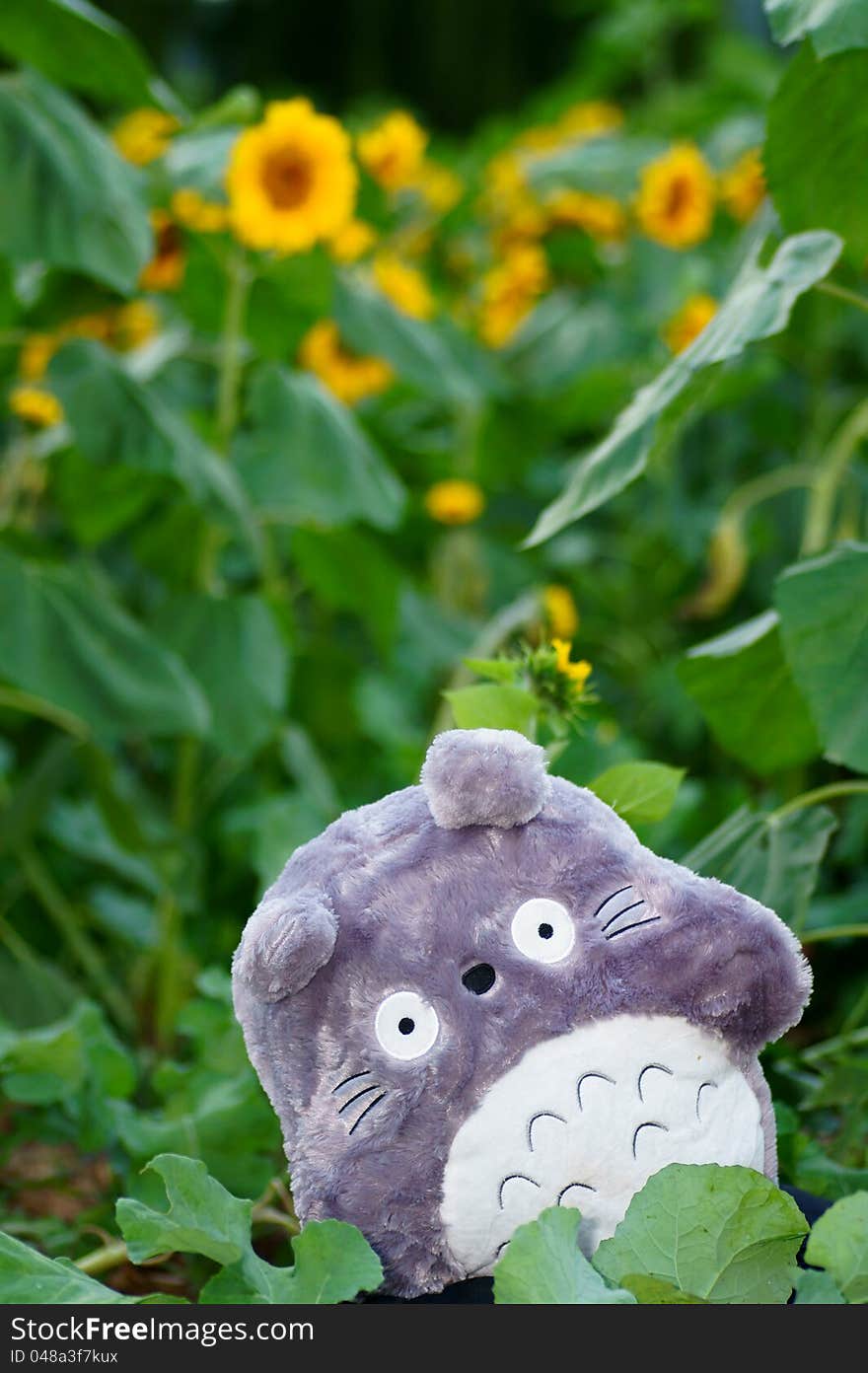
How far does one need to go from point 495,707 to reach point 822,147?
1.35 ft

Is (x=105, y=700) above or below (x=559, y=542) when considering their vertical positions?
above

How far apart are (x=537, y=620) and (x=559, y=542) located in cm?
92

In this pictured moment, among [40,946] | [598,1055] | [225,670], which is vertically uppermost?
[598,1055]

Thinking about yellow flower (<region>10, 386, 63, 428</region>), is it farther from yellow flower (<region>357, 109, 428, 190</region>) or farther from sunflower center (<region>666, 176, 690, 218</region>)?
sunflower center (<region>666, 176, 690, 218</region>)

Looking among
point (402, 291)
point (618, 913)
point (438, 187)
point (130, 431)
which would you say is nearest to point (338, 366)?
point (402, 291)

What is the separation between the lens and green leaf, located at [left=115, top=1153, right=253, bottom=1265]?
2.13 ft

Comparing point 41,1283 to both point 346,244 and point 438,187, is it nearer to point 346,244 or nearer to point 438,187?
point 346,244

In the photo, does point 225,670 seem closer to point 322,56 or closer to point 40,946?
point 40,946

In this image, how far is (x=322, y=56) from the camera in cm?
638

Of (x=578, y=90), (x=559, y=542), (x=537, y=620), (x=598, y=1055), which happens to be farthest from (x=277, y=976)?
(x=578, y=90)

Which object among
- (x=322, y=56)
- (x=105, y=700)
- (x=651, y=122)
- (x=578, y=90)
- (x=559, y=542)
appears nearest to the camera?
(x=105, y=700)

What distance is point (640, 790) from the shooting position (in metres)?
0.82

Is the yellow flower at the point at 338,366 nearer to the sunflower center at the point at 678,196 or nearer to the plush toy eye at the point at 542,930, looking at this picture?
the sunflower center at the point at 678,196

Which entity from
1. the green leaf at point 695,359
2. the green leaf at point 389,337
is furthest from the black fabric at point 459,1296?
the green leaf at point 389,337
